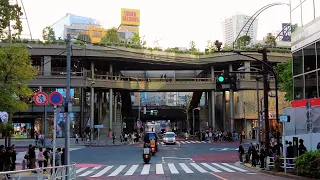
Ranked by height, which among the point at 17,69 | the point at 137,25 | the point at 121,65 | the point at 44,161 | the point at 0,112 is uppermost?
the point at 137,25

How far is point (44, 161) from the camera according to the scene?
76.6 ft

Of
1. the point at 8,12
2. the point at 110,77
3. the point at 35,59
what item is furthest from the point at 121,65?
the point at 8,12

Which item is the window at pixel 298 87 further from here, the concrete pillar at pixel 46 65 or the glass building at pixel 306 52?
the concrete pillar at pixel 46 65

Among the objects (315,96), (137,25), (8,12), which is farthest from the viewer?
(137,25)

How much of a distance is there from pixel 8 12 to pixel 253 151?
1826 centimetres

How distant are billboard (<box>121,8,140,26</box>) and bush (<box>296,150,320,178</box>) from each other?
155 meters

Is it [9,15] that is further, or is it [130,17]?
[130,17]

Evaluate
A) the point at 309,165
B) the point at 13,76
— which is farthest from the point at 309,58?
the point at 13,76

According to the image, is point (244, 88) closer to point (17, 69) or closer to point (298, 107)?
point (298, 107)

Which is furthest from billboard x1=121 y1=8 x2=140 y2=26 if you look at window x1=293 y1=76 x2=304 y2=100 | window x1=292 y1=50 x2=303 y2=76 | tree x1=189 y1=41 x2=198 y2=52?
window x1=293 y1=76 x2=304 y2=100

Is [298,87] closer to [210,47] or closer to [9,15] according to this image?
[9,15]

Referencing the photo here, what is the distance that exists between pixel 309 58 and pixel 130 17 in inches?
5948

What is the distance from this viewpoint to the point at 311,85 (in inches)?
998

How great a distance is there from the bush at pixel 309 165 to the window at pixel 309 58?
837 cm
